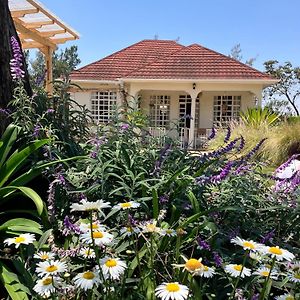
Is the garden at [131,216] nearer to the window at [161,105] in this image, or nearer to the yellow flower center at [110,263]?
the yellow flower center at [110,263]

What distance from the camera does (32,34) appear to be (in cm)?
994

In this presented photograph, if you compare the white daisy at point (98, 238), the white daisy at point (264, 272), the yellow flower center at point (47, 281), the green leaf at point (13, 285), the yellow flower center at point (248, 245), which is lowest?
the green leaf at point (13, 285)

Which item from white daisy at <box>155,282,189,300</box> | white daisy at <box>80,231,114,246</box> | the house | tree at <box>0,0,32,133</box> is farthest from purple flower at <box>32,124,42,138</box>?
the house

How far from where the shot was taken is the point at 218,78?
14.7m

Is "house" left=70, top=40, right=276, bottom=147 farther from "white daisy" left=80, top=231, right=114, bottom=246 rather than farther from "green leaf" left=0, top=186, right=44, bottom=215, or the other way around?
"white daisy" left=80, top=231, right=114, bottom=246

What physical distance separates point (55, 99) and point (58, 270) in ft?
5.34

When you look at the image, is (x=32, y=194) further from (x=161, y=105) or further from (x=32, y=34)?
(x=161, y=105)

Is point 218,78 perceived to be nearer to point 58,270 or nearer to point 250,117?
point 250,117

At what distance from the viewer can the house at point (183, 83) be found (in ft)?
48.9

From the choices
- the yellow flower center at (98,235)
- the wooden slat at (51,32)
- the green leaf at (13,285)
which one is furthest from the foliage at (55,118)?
the wooden slat at (51,32)

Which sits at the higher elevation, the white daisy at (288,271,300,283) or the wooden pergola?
the wooden pergola

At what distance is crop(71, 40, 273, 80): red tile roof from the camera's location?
15.0 m

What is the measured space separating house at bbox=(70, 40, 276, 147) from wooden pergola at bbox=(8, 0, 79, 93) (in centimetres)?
336

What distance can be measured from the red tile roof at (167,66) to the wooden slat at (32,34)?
417 cm
